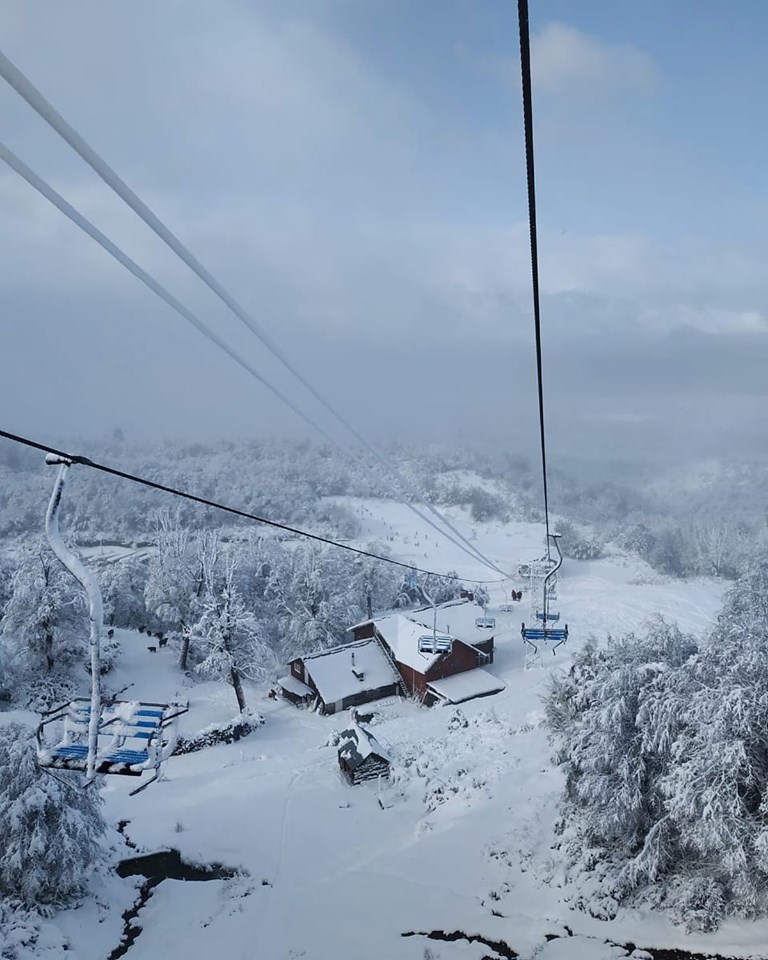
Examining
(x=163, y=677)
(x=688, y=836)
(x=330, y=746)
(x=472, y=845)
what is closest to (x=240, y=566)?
(x=163, y=677)

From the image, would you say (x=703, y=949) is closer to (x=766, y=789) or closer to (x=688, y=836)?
(x=688, y=836)

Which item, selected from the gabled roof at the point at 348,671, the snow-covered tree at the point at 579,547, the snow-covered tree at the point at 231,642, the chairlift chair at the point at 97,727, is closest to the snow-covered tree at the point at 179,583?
the snow-covered tree at the point at 231,642

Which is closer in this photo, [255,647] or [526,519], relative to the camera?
[255,647]

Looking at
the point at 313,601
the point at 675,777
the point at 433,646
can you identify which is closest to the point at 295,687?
the point at 313,601

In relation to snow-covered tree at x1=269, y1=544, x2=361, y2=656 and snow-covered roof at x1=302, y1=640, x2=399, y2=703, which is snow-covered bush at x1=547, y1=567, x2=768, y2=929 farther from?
snow-covered tree at x1=269, y1=544, x2=361, y2=656

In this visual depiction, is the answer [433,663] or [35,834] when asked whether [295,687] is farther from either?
[35,834]
